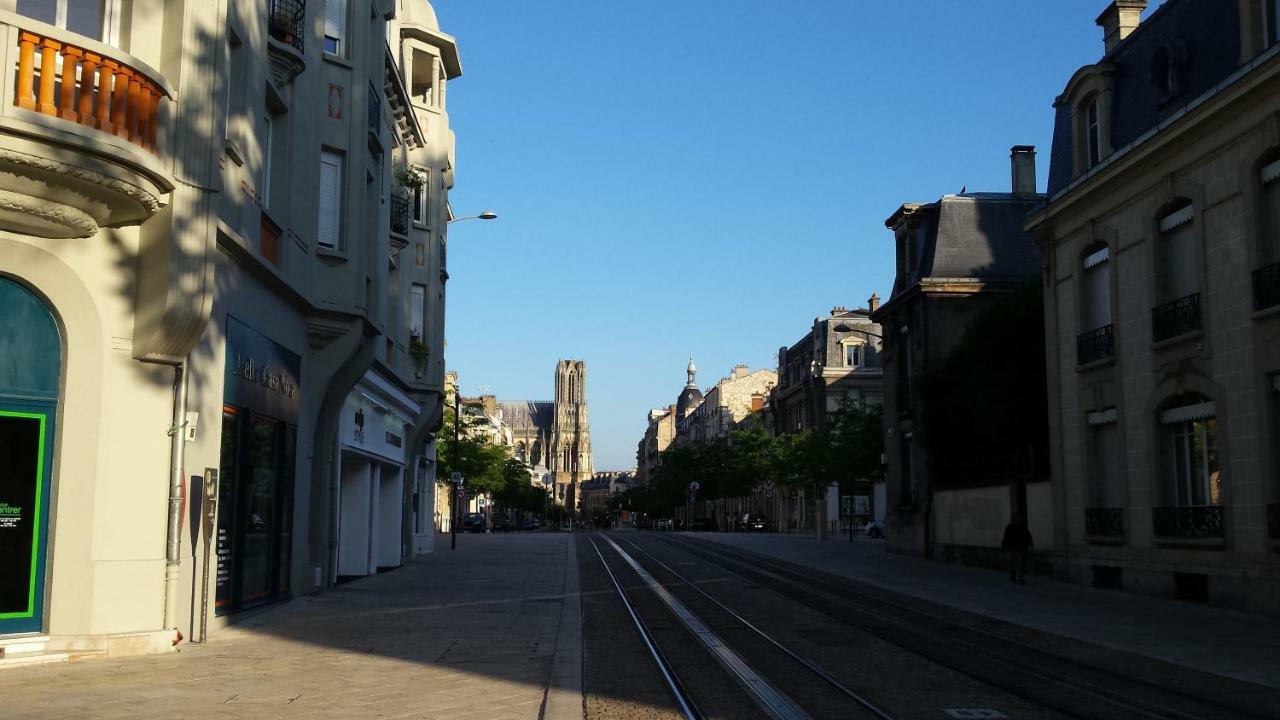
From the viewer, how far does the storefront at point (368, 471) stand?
85.1 ft

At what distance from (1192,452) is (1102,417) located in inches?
129

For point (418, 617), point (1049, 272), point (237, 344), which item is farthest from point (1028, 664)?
point (1049, 272)

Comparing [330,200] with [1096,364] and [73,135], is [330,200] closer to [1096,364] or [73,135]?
[73,135]

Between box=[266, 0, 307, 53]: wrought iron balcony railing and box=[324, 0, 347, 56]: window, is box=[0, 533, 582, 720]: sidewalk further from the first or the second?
box=[324, 0, 347, 56]: window

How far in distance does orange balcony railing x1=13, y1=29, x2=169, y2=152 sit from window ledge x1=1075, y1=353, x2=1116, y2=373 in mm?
19488

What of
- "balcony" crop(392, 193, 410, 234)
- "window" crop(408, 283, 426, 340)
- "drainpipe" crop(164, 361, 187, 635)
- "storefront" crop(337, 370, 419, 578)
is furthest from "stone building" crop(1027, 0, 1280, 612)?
"window" crop(408, 283, 426, 340)

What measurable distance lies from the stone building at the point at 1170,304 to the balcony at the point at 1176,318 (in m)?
0.04

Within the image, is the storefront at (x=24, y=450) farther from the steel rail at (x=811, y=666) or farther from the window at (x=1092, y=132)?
the window at (x=1092, y=132)

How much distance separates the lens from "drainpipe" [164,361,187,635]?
13297 mm

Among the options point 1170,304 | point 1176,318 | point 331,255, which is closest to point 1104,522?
point 1176,318

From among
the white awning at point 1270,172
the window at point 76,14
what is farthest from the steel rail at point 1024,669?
the window at point 76,14

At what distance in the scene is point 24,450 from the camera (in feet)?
40.5

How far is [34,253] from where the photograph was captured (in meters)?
12.4

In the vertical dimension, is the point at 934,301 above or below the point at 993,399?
above
